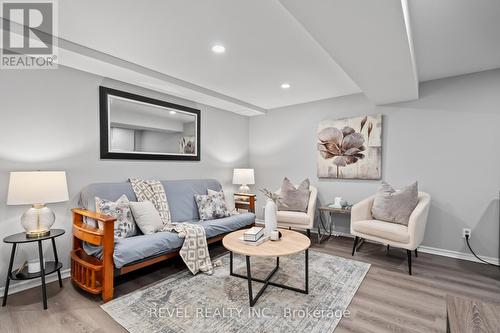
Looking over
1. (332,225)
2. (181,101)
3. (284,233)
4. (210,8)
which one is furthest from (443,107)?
(181,101)

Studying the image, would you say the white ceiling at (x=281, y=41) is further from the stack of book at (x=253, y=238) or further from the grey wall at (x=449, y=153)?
the stack of book at (x=253, y=238)

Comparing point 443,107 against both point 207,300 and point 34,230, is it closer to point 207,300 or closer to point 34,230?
point 207,300

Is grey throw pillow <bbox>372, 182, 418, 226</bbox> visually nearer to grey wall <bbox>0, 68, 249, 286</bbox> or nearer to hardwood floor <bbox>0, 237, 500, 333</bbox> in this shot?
hardwood floor <bbox>0, 237, 500, 333</bbox>

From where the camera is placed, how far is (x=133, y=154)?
3166 millimetres

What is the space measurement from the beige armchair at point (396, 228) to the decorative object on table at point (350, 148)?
688mm

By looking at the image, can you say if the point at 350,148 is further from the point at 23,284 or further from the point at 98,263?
the point at 23,284

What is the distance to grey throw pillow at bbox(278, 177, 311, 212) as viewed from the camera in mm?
3867

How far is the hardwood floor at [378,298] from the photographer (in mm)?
1798

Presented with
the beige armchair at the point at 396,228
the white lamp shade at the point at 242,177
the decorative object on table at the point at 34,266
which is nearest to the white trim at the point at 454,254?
the beige armchair at the point at 396,228

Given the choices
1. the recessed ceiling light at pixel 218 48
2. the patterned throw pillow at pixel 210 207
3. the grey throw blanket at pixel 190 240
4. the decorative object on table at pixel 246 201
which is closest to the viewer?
the recessed ceiling light at pixel 218 48

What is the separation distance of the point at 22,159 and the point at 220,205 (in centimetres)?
214

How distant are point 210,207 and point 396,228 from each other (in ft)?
7.42

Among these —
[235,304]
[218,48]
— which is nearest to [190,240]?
[235,304]

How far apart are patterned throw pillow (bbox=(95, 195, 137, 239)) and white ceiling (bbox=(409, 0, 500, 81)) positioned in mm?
A: 2991
